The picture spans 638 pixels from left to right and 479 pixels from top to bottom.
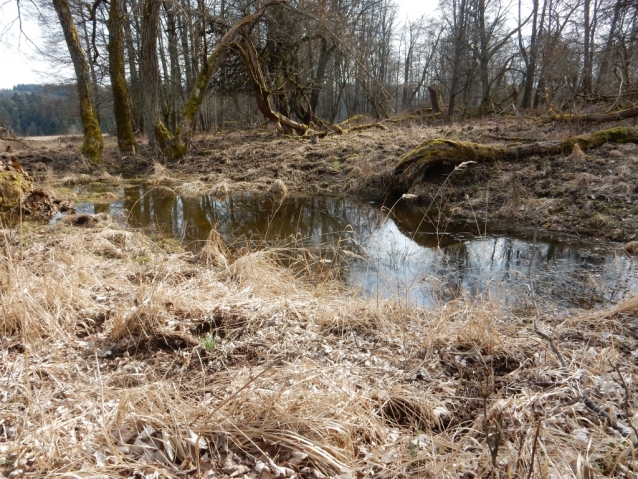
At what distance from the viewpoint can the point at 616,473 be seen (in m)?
1.75

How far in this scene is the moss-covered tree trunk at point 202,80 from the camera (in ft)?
42.0

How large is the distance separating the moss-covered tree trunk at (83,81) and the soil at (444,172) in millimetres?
707

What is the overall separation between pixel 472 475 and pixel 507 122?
15259 millimetres

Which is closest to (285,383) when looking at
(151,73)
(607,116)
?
(607,116)

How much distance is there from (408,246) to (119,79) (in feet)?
35.5

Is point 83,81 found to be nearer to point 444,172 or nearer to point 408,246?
point 444,172

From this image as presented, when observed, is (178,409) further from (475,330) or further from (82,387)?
(475,330)

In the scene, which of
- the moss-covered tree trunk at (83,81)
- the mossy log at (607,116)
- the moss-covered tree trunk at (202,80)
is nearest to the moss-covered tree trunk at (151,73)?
the moss-covered tree trunk at (202,80)

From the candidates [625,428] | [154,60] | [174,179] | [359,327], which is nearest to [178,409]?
[359,327]

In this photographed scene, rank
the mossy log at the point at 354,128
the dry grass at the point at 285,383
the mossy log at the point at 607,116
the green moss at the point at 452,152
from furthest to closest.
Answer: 1. the mossy log at the point at 354,128
2. the mossy log at the point at 607,116
3. the green moss at the point at 452,152
4. the dry grass at the point at 285,383

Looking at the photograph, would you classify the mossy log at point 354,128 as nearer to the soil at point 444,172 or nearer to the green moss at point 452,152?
the soil at point 444,172

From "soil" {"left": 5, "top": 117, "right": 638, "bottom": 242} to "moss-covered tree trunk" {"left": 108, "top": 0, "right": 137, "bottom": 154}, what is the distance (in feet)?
2.35

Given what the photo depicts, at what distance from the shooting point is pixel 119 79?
12031 millimetres

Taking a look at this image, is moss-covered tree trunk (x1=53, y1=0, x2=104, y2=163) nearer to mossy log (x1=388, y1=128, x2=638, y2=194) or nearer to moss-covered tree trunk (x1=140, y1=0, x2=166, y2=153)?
moss-covered tree trunk (x1=140, y1=0, x2=166, y2=153)
